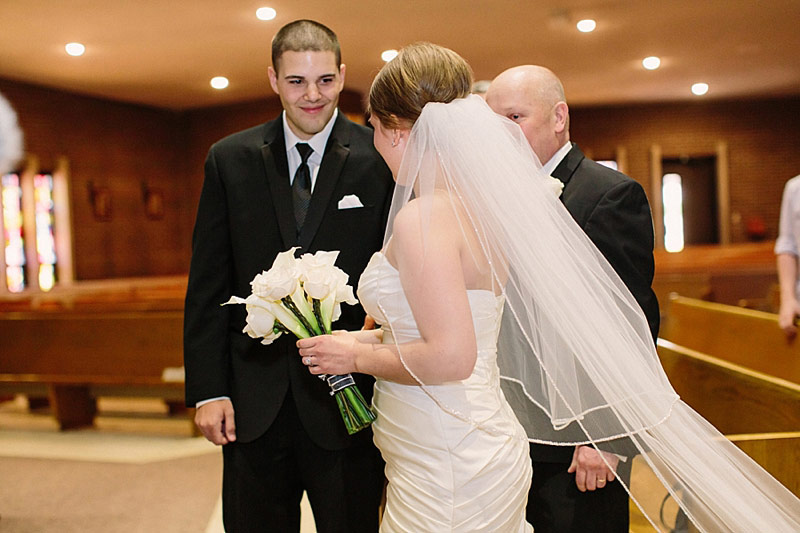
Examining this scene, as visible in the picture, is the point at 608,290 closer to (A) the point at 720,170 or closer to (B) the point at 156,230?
(B) the point at 156,230

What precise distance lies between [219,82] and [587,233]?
34.7ft

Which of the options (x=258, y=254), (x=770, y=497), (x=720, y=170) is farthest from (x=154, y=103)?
(x=770, y=497)

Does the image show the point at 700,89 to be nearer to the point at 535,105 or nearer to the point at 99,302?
the point at 99,302

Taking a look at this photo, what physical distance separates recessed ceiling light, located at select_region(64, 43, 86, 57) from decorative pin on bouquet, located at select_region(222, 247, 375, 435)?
844cm

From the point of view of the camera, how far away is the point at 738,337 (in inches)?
168

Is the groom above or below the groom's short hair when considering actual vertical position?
below

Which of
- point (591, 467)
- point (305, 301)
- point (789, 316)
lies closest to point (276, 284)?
point (305, 301)

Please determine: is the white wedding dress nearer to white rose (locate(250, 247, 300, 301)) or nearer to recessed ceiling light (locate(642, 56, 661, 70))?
white rose (locate(250, 247, 300, 301))

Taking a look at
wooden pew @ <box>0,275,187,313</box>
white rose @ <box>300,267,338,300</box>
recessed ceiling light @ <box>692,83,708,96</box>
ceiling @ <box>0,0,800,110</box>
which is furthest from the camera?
recessed ceiling light @ <box>692,83,708,96</box>

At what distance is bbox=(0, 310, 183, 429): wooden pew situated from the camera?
5.88 meters

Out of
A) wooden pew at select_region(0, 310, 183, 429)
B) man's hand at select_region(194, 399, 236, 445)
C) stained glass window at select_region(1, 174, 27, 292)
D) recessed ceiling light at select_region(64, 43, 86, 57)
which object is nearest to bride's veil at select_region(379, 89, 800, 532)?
man's hand at select_region(194, 399, 236, 445)

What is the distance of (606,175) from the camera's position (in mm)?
2031

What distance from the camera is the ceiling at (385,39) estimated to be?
7832mm

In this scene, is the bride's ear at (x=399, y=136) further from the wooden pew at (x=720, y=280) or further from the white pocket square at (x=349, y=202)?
the wooden pew at (x=720, y=280)
